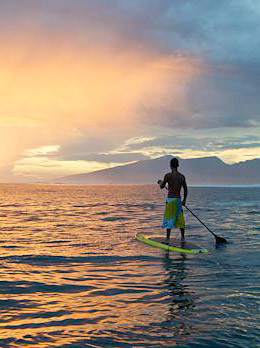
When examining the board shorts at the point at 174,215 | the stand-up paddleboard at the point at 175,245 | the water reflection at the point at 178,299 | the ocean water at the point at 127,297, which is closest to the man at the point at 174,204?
the board shorts at the point at 174,215

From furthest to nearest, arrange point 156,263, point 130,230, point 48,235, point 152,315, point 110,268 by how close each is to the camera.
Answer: point 130,230, point 48,235, point 156,263, point 110,268, point 152,315

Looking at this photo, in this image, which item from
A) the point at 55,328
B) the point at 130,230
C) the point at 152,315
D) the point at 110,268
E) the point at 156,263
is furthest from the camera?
the point at 130,230

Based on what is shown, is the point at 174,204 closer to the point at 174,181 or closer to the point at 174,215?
the point at 174,215

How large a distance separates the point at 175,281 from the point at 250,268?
2.82 m

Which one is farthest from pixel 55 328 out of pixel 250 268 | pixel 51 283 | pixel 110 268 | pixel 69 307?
pixel 250 268

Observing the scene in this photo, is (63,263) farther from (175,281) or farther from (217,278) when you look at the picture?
(217,278)

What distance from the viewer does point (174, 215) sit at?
46.1 feet

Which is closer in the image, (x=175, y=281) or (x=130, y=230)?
(x=175, y=281)

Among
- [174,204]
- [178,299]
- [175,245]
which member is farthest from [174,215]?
[178,299]

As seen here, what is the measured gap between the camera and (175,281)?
8.77 m

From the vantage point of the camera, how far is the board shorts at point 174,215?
1401cm

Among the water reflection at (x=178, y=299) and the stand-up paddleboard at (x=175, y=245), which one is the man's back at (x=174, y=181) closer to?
the stand-up paddleboard at (x=175, y=245)

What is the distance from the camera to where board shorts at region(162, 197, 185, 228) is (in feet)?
46.0

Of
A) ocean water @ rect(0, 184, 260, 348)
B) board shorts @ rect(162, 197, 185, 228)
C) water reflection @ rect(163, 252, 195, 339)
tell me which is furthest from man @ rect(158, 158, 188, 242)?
water reflection @ rect(163, 252, 195, 339)
